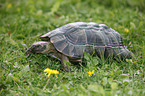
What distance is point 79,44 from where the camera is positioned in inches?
126

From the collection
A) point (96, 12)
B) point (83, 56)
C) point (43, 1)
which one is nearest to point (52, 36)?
point (83, 56)

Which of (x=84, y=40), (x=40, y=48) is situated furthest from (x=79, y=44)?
(x=40, y=48)

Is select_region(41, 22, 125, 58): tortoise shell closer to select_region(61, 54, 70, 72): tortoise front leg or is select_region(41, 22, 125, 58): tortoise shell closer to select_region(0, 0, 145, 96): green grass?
select_region(61, 54, 70, 72): tortoise front leg

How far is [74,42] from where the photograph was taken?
321 centimetres

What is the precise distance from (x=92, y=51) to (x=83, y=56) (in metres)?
0.21

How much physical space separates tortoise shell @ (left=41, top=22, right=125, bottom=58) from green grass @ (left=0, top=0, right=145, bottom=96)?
0.24 m

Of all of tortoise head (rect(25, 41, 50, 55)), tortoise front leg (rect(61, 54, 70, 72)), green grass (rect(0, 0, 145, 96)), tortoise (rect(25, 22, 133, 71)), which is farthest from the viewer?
tortoise head (rect(25, 41, 50, 55))

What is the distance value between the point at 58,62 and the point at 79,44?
0.54 metres

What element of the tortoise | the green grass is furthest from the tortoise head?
the green grass

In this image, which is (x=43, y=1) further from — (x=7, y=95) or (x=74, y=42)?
(x=7, y=95)

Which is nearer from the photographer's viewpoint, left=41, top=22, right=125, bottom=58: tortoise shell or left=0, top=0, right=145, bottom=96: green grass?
left=0, top=0, right=145, bottom=96: green grass

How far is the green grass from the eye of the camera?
2479mm

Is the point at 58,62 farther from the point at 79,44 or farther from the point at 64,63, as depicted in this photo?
the point at 79,44

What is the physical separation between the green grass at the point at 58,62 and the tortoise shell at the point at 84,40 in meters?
0.24
